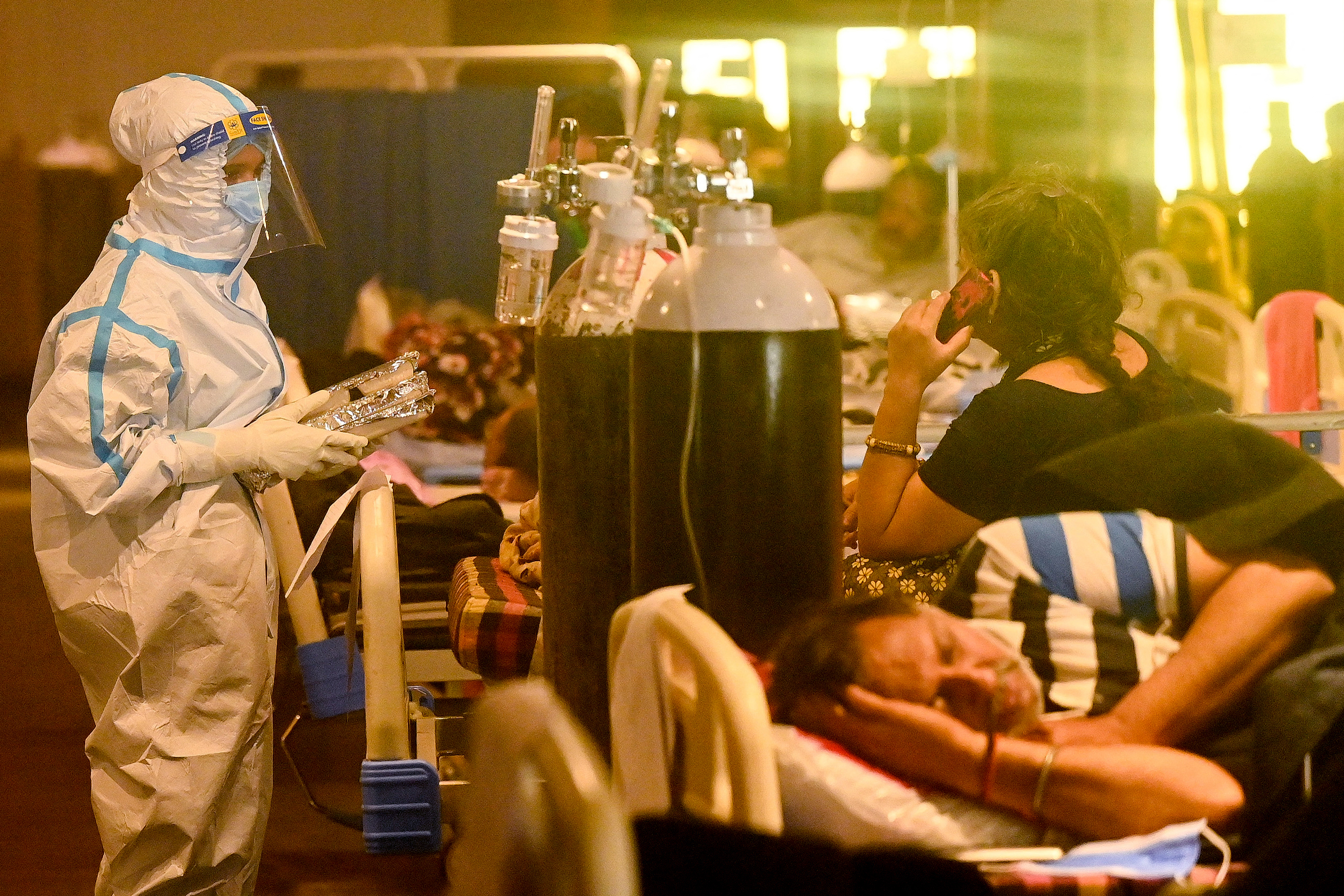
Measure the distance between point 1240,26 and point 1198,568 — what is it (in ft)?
15.2

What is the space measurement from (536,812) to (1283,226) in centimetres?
441

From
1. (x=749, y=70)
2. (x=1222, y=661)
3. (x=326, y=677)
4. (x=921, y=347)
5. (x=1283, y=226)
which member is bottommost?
(x=326, y=677)

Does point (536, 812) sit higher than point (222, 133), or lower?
lower

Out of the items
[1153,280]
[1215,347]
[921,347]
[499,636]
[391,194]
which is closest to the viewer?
[921,347]

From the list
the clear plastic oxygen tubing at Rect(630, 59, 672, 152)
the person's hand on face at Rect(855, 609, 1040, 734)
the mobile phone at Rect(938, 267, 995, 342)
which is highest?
the clear plastic oxygen tubing at Rect(630, 59, 672, 152)

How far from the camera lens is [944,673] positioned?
1048 millimetres

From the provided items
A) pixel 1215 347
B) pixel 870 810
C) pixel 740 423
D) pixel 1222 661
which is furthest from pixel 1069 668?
→ pixel 1215 347

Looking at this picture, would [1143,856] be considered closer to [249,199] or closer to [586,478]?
[586,478]

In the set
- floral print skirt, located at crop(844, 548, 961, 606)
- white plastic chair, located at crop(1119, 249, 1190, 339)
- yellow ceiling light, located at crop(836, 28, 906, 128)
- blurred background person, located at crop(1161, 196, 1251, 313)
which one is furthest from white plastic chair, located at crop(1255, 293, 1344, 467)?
yellow ceiling light, located at crop(836, 28, 906, 128)

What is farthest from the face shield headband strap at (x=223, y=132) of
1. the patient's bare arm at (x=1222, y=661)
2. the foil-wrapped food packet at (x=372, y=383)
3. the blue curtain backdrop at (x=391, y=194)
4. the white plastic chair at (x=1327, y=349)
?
the white plastic chair at (x=1327, y=349)

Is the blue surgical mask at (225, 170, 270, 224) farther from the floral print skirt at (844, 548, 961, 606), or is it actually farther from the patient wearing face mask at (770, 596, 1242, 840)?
the patient wearing face mask at (770, 596, 1242, 840)

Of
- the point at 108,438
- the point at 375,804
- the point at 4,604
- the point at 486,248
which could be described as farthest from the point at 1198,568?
the point at 4,604

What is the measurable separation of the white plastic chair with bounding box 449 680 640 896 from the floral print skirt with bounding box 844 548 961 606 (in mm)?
715

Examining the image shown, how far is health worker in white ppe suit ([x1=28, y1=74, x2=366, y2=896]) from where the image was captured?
172 cm
